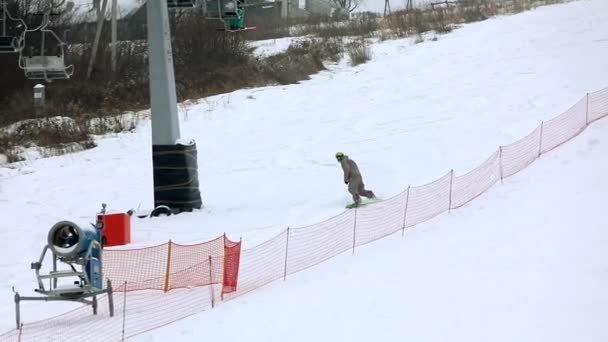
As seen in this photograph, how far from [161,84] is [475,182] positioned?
7.49 meters

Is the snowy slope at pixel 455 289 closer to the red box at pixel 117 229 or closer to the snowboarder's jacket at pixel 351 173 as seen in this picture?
the snowboarder's jacket at pixel 351 173

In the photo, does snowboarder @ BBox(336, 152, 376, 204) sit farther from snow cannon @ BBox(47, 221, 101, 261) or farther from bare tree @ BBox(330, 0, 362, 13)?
bare tree @ BBox(330, 0, 362, 13)

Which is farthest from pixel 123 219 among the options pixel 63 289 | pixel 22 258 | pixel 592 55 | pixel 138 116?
pixel 592 55

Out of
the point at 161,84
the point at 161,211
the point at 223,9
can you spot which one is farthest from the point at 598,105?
the point at 161,211

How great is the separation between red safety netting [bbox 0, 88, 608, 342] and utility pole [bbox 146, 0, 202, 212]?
4.30 m

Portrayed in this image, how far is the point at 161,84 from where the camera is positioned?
834 inches

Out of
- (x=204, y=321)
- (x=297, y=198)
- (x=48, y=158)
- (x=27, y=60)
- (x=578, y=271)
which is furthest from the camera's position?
(x=48, y=158)

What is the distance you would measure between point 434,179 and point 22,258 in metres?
9.64

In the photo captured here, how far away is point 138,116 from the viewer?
107ft

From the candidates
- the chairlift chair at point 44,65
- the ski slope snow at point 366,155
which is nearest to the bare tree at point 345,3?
the ski slope snow at point 366,155

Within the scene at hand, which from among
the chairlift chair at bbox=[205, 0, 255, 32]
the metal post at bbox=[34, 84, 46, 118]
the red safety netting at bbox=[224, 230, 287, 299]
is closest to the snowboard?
the red safety netting at bbox=[224, 230, 287, 299]

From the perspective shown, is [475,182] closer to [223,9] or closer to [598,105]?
[223,9]

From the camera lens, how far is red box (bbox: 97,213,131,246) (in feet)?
57.3

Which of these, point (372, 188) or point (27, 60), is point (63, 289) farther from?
point (372, 188)
